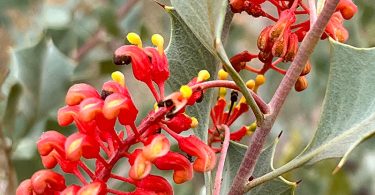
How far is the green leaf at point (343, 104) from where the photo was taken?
0.89 meters

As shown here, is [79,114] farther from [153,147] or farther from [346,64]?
[346,64]

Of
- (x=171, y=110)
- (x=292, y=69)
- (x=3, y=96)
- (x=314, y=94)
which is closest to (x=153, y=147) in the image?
(x=171, y=110)

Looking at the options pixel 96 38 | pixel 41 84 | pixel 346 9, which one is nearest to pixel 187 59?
pixel 346 9

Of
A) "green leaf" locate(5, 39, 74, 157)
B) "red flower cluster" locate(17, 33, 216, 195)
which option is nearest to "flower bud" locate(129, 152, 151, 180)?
"red flower cluster" locate(17, 33, 216, 195)

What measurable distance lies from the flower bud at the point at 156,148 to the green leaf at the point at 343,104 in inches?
5.7

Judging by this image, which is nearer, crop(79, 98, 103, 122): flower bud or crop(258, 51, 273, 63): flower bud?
crop(79, 98, 103, 122): flower bud

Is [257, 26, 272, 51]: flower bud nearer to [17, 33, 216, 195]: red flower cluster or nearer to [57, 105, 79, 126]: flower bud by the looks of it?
[17, 33, 216, 195]: red flower cluster

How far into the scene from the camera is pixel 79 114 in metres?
0.83

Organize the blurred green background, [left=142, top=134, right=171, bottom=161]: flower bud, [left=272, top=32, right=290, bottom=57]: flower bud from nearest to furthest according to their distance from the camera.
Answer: [left=142, top=134, right=171, bottom=161]: flower bud
[left=272, top=32, right=290, bottom=57]: flower bud
the blurred green background

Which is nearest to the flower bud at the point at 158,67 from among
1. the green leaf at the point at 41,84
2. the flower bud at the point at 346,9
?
the flower bud at the point at 346,9

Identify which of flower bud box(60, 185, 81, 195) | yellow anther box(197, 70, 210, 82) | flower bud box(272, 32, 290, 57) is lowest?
flower bud box(60, 185, 81, 195)

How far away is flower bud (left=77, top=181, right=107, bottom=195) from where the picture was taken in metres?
0.83

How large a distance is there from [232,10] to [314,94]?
1.38 metres

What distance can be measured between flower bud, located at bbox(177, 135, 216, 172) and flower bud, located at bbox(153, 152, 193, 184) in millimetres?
11
